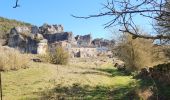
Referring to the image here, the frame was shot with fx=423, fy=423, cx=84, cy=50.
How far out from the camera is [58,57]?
4219 centimetres

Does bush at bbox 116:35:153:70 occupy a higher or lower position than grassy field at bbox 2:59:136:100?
higher

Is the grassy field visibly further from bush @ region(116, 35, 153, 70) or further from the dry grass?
bush @ region(116, 35, 153, 70)

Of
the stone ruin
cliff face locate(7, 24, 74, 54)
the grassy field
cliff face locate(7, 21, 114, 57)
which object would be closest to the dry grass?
the grassy field

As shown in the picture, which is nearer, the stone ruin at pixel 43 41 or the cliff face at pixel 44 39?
the stone ruin at pixel 43 41

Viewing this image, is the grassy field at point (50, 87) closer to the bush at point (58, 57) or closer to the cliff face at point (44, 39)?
the bush at point (58, 57)

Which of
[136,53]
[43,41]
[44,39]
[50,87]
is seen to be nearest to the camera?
[50,87]

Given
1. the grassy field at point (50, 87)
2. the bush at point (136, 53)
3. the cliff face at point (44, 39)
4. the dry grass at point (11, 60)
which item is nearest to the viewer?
the grassy field at point (50, 87)

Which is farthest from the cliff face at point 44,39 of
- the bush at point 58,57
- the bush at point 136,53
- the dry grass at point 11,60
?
the dry grass at point 11,60

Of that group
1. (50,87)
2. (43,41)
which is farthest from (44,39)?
(50,87)

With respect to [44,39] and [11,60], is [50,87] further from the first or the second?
[44,39]

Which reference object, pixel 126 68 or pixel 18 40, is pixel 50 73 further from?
pixel 18 40

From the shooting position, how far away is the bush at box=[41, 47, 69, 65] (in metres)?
41.9

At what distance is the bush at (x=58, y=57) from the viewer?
41.9 metres

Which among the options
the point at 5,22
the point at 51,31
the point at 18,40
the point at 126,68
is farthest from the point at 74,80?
the point at 5,22
